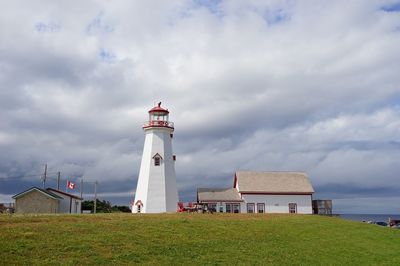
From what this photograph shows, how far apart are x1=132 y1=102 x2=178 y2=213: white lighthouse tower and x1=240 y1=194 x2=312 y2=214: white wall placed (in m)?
9.65

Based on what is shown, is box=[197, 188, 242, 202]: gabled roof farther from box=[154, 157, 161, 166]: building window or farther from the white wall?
box=[154, 157, 161, 166]: building window

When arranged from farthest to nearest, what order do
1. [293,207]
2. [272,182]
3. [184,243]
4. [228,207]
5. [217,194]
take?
[272,182] < [293,207] < [217,194] < [228,207] < [184,243]

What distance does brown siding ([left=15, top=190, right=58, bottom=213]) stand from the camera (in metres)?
40.6

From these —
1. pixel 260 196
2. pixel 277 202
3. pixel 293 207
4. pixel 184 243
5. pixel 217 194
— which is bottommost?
pixel 184 243

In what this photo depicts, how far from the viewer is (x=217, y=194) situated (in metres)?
48.8

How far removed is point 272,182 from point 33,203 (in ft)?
80.5

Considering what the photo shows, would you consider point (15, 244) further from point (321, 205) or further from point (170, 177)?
point (321, 205)

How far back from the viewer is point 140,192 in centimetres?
4228

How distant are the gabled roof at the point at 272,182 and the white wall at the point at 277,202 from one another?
60cm

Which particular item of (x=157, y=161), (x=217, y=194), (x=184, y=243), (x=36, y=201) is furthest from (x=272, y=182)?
(x=184, y=243)

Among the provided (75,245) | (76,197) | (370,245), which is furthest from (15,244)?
(76,197)

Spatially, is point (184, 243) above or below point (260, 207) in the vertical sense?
below

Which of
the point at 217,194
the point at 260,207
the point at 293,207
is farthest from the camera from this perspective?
the point at 293,207

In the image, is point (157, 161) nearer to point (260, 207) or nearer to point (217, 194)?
point (217, 194)
